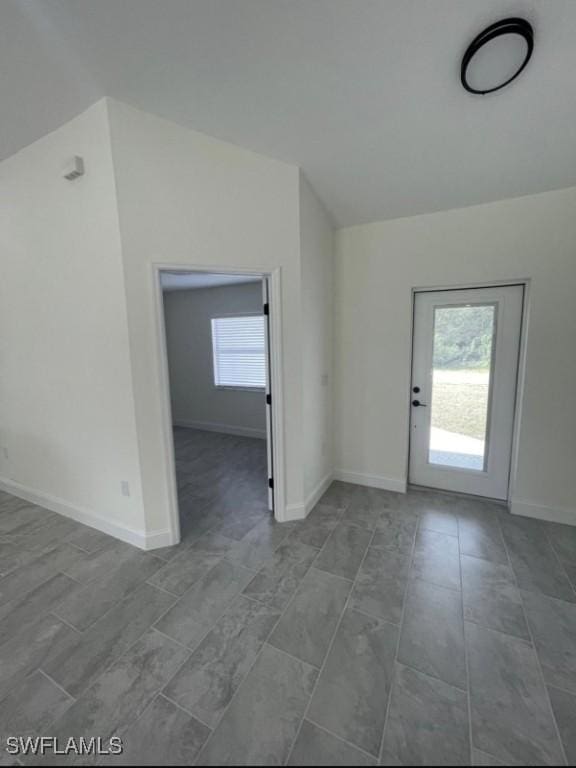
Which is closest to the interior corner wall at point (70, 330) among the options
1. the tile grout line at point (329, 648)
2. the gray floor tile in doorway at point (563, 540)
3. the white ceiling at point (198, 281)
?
the tile grout line at point (329, 648)

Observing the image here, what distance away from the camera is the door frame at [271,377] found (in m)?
2.19

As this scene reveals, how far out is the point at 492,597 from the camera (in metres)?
1.91

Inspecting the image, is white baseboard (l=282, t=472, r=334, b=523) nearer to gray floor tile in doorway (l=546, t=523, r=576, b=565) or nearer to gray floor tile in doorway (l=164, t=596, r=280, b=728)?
gray floor tile in doorway (l=164, t=596, r=280, b=728)

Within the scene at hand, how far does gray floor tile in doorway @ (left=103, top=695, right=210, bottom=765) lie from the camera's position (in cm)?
117

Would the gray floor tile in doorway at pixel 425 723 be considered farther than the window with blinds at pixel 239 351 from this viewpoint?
No

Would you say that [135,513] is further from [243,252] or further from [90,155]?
[90,155]

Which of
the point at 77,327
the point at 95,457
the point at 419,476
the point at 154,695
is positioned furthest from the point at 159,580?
the point at 419,476

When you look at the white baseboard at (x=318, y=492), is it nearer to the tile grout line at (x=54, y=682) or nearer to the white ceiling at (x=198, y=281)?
the tile grout line at (x=54, y=682)

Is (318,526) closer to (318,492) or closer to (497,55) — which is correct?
(318,492)

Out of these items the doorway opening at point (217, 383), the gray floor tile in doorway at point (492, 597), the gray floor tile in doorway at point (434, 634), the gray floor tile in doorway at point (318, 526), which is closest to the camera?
the gray floor tile in doorway at point (434, 634)

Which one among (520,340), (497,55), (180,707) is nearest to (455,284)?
(520,340)

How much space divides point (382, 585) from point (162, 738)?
1360 millimetres

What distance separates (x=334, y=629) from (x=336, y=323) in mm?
2584

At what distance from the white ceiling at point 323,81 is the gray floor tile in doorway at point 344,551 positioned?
2.87 meters
